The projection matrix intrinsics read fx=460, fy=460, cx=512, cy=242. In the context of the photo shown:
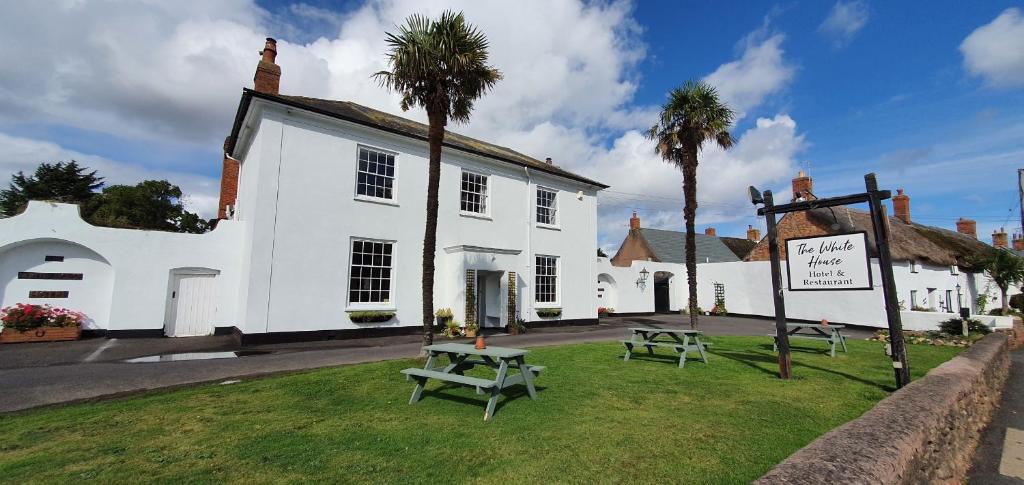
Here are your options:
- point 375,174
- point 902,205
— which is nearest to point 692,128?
point 375,174

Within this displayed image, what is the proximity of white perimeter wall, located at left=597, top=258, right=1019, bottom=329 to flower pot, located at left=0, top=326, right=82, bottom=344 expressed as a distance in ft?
75.5

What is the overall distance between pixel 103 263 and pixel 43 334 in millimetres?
2273

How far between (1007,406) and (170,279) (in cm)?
2012

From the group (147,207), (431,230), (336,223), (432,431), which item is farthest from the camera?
(147,207)

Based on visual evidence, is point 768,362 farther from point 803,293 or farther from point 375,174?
point 803,293

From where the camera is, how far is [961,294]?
96.8ft

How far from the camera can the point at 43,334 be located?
485 inches

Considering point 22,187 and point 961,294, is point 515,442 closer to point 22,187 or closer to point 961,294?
point 961,294

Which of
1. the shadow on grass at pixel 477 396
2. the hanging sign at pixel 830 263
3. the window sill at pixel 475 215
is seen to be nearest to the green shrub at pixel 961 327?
the hanging sign at pixel 830 263

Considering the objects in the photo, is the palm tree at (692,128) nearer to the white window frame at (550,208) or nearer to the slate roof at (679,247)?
the white window frame at (550,208)

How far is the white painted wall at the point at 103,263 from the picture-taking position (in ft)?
41.3

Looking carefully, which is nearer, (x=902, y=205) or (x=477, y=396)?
(x=477, y=396)

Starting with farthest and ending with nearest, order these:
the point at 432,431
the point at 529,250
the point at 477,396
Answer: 1. the point at 529,250
2. the point at 477,396
3. the point at 432,431

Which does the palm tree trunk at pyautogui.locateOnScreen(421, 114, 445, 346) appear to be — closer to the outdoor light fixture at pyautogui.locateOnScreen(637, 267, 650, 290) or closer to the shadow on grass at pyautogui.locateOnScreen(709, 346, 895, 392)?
the shadow on grass at pyautogui.locateOnScreen(709, 346, 895, 392)
